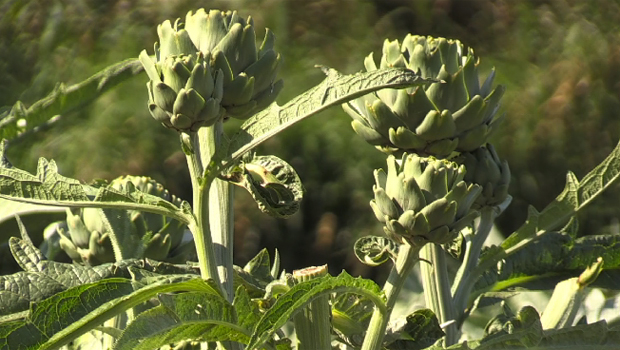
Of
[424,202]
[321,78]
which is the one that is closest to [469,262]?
[424,202]

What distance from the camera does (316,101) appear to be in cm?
44

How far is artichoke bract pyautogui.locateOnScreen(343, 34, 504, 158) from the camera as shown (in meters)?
0.57

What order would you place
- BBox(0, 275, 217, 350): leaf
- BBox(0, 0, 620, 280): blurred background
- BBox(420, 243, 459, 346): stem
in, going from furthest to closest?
BBox(0, 0, 620, 280): blurred background < BBox(420, 243, 459, 346): stem < BBox(0, 275, 217, 350): leaf

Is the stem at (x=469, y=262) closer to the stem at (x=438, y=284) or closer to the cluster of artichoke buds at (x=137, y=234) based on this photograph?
the stem at (x=438, y=284)

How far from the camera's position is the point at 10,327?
0.37 metres

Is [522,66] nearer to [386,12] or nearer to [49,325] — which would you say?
[386,12]

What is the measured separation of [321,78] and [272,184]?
201cm

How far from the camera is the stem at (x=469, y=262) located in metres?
0.59

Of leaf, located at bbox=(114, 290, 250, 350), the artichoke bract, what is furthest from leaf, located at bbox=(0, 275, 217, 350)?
the artichoke bract

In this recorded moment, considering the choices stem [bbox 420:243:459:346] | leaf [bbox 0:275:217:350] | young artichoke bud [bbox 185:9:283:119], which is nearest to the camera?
leaf [bbox 0:275:217:350]

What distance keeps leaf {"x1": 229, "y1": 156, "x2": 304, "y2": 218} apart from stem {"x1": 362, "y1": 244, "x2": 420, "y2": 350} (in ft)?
0.21

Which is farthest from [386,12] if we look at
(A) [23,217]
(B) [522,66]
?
(A) [23,217]

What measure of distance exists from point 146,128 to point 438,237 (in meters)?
2.16

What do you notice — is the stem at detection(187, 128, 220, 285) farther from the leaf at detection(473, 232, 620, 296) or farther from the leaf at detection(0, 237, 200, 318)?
the leaf at detection(473, 232, 620, 296)
